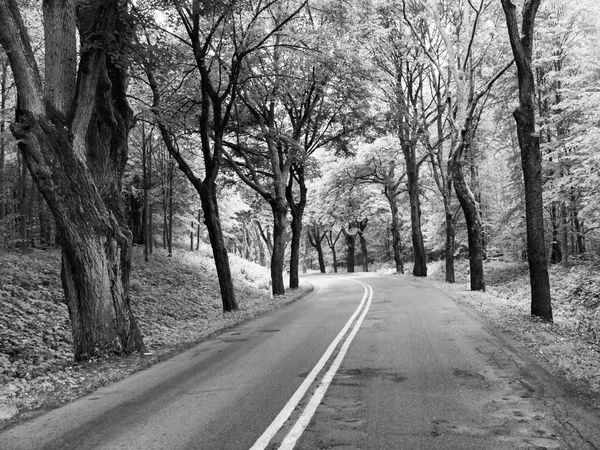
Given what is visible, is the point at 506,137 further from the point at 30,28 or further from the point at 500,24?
the point at 30,28

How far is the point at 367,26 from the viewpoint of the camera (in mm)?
18312

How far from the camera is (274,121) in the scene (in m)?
21.8

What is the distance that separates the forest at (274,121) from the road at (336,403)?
111 inches

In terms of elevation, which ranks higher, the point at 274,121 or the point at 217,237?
the point at 274,121

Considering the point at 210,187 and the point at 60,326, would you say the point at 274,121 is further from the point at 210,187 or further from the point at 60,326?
the point at 60,326

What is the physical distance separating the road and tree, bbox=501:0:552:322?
2.46 metres

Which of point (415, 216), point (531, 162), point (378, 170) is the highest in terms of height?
point (378, 170)

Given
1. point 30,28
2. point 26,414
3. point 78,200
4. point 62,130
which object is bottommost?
point 26,414

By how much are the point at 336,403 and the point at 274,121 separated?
1826 cm

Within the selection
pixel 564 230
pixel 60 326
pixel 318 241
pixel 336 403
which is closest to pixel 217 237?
pixel 60 326

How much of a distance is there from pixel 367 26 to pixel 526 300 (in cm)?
1244

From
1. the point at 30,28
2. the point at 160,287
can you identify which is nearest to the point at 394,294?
the point at 160,287

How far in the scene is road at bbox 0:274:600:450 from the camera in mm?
4090

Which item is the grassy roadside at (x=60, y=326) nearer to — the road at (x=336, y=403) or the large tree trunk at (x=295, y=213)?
the road at (x=336, y=403)
